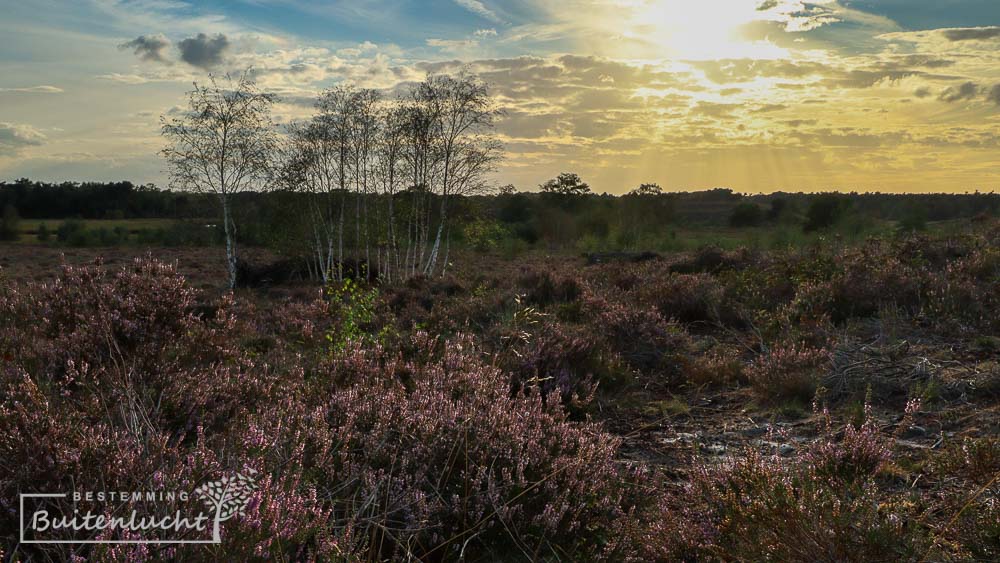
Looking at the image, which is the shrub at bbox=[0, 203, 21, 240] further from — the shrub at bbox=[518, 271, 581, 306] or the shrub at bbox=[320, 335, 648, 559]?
the shrub at bbox=[320, 335, 648, 559]

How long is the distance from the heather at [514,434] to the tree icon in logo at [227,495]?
45 millimetres

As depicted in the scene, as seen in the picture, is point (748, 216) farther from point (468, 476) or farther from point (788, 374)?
point (468, 476)

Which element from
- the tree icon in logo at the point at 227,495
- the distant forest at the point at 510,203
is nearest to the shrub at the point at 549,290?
the tree icon in logo at the point at 227,495

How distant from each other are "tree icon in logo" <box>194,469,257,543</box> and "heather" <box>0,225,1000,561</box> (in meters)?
0.04

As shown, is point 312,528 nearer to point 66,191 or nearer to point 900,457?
point 900,457

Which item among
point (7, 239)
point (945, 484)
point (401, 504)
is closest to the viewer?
point (401, 504)

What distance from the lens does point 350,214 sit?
25594mm

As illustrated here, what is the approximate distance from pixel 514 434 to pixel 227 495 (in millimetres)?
1523

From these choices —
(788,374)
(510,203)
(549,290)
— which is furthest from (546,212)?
(788,374)

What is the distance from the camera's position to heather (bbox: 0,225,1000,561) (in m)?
2.46

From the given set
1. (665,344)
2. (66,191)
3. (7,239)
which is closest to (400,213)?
(665,344)

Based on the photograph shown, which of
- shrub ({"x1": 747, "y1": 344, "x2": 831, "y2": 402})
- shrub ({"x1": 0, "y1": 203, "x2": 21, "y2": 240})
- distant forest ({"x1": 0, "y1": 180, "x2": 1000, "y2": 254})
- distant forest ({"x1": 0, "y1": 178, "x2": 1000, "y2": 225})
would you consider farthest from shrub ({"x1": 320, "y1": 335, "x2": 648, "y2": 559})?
shrub ({"x1": 0, "y1": 203, "x2": 21, "y2": 240})

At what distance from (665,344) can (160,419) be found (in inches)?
231

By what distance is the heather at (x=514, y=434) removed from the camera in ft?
8.09
